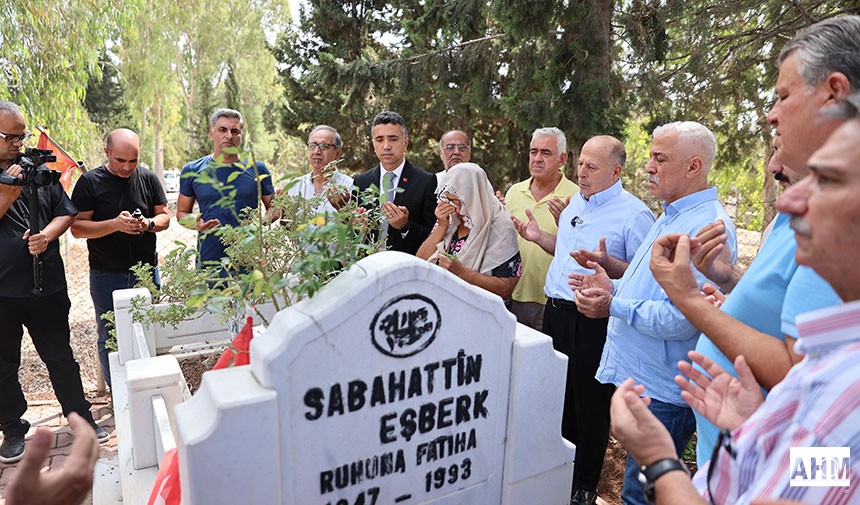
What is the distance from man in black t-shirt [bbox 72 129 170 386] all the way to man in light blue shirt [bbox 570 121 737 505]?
3.20 metres

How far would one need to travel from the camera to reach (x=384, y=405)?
150cm

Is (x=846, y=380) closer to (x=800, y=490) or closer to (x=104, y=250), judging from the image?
(x=800, y=490)

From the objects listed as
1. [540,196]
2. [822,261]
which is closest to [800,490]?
[822,261]

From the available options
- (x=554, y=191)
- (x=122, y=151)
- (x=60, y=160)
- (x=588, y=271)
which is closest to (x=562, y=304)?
(x=588, y=271)

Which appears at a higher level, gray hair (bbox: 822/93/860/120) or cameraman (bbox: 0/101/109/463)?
gray hair (bbox: 822/93/860/120)

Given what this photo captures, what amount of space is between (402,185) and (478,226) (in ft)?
2.86

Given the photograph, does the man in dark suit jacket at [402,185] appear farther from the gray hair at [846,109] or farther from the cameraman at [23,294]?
the gray hair at [846,109]

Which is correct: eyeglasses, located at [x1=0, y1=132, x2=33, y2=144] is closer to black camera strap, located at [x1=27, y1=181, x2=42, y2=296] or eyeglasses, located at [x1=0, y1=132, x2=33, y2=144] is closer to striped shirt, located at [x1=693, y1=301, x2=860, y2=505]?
black camera strap, located at [x1=27, y1=181, x2=42, y2=296]

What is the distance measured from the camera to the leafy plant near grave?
4.84 feet

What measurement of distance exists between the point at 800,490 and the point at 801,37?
122 cm

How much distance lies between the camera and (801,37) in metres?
1.47

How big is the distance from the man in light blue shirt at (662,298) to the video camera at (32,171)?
10.4ft

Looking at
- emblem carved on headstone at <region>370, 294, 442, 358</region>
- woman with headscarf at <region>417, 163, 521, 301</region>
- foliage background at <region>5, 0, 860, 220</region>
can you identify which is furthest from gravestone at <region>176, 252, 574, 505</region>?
foliage background at <region>5, 0, 860, 220</region>

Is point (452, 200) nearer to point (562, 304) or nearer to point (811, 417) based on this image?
point (562, 304)
